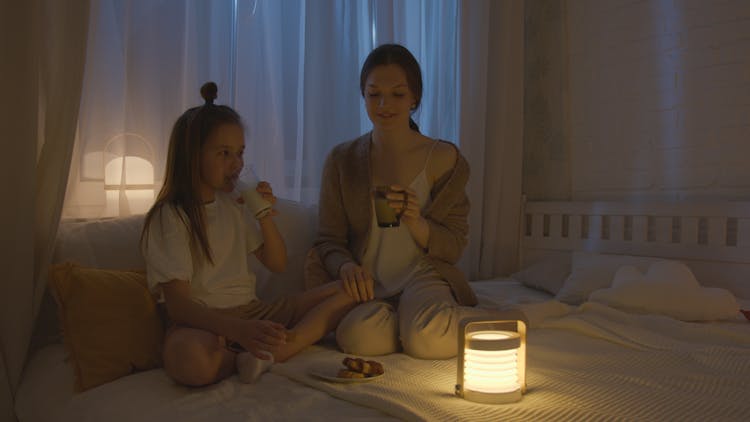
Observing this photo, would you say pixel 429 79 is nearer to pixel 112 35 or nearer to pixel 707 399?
pixel 112 35

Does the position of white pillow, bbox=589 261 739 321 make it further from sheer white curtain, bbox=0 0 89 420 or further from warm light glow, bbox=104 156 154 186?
sheer white curtain, bbox=0 0 89 420

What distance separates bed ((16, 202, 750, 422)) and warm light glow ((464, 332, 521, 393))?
4 centimetres

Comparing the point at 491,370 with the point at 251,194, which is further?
the point at 251,194

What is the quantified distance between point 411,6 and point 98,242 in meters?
1.59

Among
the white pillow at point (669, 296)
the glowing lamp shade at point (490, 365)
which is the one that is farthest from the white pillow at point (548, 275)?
the glowing lamp shade at point (490, 365)

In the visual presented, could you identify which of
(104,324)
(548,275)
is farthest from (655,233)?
(104,324)

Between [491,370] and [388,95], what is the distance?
0.89m

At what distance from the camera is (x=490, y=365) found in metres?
1.11

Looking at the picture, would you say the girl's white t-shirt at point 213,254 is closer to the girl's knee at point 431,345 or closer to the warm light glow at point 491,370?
the girl's knee at point 431,345

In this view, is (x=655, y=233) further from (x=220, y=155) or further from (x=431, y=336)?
(x=220, y=155)

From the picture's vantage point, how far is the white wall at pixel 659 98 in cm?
231

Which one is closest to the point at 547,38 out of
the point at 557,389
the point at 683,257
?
the point at 683,257

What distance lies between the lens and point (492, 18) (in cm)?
274

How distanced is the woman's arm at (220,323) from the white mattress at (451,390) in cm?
7
